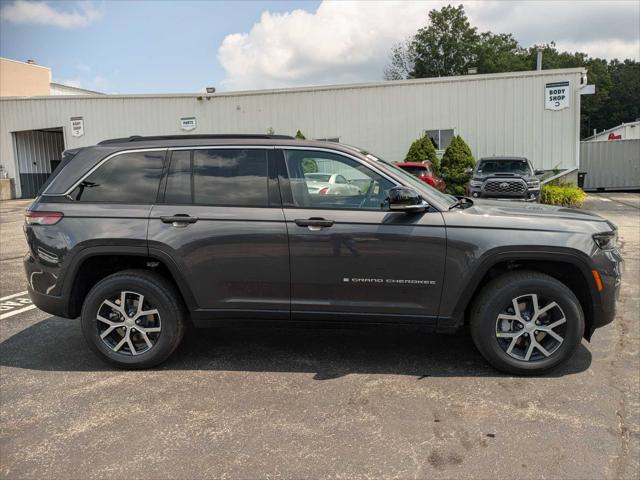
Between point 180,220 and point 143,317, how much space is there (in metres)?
0.86

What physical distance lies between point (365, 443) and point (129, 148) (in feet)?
9.57

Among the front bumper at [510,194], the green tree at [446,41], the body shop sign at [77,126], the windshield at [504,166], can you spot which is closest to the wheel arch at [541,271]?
the front bumper at [510,194]

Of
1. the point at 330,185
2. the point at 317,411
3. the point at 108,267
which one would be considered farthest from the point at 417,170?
the point at 317,411

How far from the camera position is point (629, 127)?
114 ft

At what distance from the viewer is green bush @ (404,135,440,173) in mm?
19719

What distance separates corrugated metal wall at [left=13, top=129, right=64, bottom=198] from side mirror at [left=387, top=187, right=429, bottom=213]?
1126 inches

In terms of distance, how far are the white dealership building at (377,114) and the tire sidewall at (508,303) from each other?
17364 mm

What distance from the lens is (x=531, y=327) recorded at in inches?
156

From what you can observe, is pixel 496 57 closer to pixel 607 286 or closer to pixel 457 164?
pixel 457 164

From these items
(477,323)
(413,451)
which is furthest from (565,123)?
(413,451)

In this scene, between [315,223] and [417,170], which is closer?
[315,223]

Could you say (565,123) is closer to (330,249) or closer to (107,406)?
(330,249)

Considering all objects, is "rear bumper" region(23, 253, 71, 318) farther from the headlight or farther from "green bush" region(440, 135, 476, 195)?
"green bush" region(440, 135, 476, 195)

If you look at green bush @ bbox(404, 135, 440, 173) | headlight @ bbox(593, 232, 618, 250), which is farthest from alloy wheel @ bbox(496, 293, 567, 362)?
green bush @ bbox(404, 135, 440, 173)
